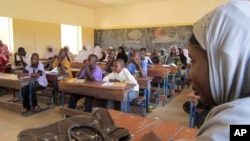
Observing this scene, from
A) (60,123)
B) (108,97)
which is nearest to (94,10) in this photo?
(108,97)

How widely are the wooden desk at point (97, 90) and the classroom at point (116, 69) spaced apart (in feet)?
0.05

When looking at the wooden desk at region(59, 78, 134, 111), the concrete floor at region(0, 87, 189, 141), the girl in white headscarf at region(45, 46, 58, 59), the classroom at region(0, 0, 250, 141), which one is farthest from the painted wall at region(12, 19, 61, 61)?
the wooden desk at region(59, 78, 134, 111)

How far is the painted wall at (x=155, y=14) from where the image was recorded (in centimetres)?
820

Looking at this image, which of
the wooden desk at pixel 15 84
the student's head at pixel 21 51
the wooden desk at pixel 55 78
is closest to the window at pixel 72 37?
the student's head at pixel 21 51

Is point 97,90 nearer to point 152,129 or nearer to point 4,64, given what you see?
point 152,129

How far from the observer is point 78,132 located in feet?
3.74

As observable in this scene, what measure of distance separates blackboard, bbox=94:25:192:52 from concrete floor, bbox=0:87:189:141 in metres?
4.65

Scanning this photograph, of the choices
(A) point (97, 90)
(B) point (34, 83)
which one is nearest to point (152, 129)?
(A) point (97, 90)

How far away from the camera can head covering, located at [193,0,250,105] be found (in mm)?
385

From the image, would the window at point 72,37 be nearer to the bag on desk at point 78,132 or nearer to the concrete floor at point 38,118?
the concrete floor at point 38,118

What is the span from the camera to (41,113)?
400 centimetres

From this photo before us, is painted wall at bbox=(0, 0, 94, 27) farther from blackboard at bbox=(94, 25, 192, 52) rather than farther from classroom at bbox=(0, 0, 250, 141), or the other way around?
blackboard at bbox=(94, 25, 192, 52)

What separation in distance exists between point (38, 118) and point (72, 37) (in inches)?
249

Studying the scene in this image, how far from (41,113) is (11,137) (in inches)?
41.1
